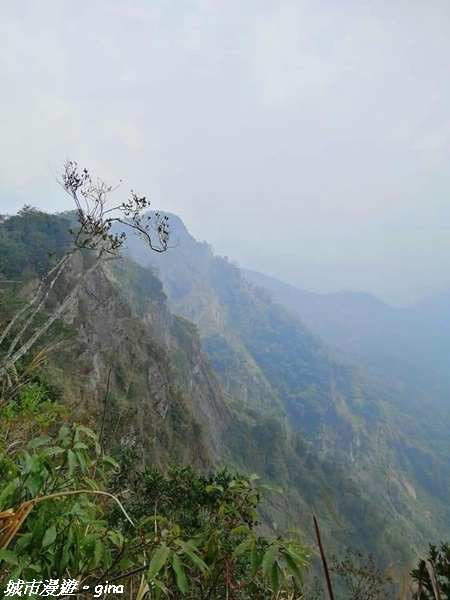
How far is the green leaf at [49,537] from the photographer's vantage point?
133 centimetres

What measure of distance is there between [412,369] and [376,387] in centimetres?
3664

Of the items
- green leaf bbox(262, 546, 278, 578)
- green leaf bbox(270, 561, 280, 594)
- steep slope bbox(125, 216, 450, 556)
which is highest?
steep slope bbox(125, 216, 450, 556)

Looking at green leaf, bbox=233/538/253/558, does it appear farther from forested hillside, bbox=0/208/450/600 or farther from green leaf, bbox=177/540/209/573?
green leaf, bbox=177/540/209/573

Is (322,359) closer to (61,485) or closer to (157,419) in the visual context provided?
(157,419)

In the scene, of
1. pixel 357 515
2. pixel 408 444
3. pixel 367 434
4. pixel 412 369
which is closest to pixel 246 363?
pixel 367 434

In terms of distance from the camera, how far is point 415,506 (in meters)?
56.9

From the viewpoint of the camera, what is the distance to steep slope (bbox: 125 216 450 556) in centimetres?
6091

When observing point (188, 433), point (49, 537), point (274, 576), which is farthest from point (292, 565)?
point (188, 433)

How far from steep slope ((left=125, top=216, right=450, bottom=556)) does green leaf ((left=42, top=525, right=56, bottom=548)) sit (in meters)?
42.1

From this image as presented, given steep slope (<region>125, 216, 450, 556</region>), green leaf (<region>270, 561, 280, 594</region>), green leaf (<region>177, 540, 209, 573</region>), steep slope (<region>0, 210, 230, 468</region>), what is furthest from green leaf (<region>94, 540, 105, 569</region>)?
steep slope (<region>125, 216, 450, 556</region>)

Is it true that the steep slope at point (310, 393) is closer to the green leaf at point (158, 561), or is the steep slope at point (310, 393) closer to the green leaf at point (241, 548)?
the green leaf at point (241, 548)

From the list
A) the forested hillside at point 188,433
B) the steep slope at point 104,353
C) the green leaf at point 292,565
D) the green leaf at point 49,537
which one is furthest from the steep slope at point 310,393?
the green leaf at point 49,537

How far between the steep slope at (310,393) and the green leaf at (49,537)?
42077 millimetres

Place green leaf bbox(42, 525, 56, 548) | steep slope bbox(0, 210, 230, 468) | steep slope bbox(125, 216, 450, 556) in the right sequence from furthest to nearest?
steep slope bbox(125, 216, 450, 556) < steep slope bbox(0, 210, 230, 468) < green leaf bbox(42, 525, 56, 548)
